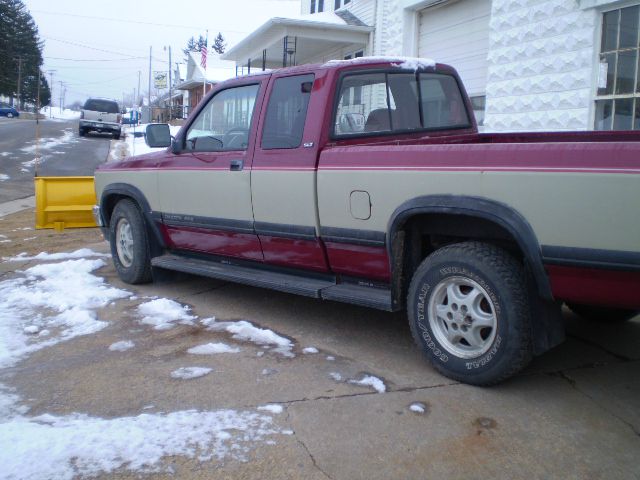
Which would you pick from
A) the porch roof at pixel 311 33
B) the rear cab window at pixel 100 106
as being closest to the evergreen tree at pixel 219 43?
the rear cab window at pixel 100 106

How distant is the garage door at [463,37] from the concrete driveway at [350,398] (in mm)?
6673

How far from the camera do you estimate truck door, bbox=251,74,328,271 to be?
446 centimetres

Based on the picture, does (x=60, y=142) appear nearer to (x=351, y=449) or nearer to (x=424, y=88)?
(x=424, y=88)

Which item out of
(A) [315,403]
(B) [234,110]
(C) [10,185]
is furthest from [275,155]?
(C) [10,185]

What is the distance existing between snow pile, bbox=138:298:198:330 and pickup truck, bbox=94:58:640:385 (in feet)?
1.13

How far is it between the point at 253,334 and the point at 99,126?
32748 millimetres

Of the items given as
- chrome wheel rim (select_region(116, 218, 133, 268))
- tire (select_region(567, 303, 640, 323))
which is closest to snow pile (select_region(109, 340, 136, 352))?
chrome wheel rim (select_region(116, 218, 133, 268))

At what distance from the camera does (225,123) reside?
17.7 feet

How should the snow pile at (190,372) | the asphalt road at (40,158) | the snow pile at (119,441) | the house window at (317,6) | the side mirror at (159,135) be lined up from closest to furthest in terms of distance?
the snow pile at (119,441), the snow pile at (190,372), the side mirror at (159,135), the asphalt road at (40,158), the house window at (317,6)

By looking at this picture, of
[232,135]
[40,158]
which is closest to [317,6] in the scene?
[40,158]

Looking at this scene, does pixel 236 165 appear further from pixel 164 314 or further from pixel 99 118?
pixel 99 118

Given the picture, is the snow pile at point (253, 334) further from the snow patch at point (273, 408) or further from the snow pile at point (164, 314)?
the snow patch at point (273, 408)

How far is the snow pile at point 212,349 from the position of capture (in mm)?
4414

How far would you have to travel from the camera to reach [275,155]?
470 centimetres
